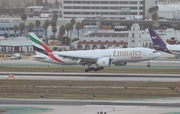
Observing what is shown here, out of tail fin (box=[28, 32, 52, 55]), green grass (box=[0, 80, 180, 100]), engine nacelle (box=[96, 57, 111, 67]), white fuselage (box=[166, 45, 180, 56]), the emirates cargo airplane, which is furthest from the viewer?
white fuselage (box=[166, 45, 180, 56])

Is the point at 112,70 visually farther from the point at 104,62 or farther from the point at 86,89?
the point at 86,89

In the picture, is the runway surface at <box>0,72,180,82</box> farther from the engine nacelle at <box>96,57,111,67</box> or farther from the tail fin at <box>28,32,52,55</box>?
the tail fin at <box>28,32,52,55</box>

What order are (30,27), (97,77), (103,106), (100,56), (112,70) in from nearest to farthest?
(103,106), (97,77), (100,56), (112,70), (30,27)

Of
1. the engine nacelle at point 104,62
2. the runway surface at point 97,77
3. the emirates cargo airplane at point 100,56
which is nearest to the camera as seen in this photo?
the runway surface at point 97,77

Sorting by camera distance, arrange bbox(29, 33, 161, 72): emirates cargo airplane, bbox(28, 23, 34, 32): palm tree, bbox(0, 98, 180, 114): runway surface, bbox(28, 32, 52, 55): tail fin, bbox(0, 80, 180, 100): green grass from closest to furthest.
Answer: bbox(0, 98, 180, 114): runway surface < bbox(0, 80, 180, 100): green grass < bbox(29, 33, 161, 72): emirates cargo airplane < bbox(28, 32, 52, 55): tail fin < bbox(28, 23, 34, 32): palm tree

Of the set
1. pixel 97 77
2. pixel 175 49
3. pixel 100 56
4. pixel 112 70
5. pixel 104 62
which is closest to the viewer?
pixel 97 77

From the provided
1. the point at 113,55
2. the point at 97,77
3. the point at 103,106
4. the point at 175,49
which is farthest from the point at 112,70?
the point at 103,106

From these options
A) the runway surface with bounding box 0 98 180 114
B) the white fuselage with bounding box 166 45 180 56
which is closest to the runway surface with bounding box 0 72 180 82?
the runway surface with bounding box 0 98 180 114

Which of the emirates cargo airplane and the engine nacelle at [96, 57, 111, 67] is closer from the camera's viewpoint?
the engine nacelle at [96, 57, 111, 67]

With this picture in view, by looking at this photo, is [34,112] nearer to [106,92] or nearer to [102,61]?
[106,92]

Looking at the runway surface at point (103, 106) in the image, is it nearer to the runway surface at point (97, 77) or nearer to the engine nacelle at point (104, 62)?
the runway surface at point (97, 77)

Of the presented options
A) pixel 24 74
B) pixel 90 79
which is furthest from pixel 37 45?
pixel 90 79

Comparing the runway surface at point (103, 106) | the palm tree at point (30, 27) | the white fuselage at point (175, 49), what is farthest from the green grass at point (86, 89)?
the palm tree at point (30, 27)
